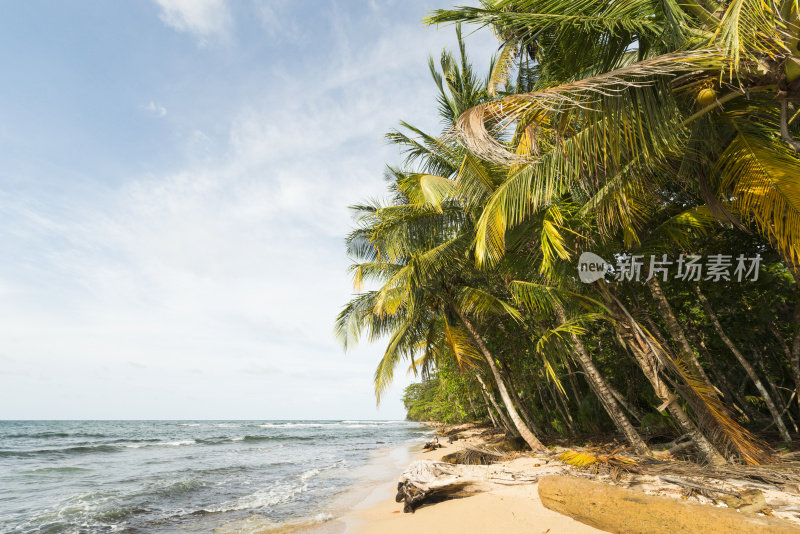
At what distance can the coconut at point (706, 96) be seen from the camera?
3451mm

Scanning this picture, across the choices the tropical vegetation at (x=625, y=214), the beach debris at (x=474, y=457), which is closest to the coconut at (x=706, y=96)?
the tropical vegetation at (x=625, y=214)

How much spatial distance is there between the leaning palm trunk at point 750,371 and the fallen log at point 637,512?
385 cm

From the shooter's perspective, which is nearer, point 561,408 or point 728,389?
point 728,389

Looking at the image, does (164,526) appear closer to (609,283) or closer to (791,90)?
(609,283)

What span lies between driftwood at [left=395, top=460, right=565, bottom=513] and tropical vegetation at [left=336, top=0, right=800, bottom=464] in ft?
5.85

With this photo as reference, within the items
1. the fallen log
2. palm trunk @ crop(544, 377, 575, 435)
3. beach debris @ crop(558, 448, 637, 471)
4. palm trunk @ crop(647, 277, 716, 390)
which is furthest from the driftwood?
palm trunk @ crop(544, 377, 575, 435)

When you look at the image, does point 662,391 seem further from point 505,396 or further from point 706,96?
point 505,396

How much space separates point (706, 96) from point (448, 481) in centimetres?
539

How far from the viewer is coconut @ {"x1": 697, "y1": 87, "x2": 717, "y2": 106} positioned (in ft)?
11.3

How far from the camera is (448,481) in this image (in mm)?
5613

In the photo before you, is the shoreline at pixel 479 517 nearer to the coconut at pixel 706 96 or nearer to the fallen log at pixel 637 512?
the fallen log at pixel 637 512

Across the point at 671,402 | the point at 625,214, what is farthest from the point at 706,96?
the point at 671,402

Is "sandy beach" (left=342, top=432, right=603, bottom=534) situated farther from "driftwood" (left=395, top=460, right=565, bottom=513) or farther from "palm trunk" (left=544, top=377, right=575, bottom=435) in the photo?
"palm trunk" (left=544, top=377, right=575, bottom=435)

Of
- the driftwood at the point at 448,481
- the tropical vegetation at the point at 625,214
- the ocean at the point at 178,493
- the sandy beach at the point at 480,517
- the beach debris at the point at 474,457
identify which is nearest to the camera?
the tropical vegetation at the point at 625,214
